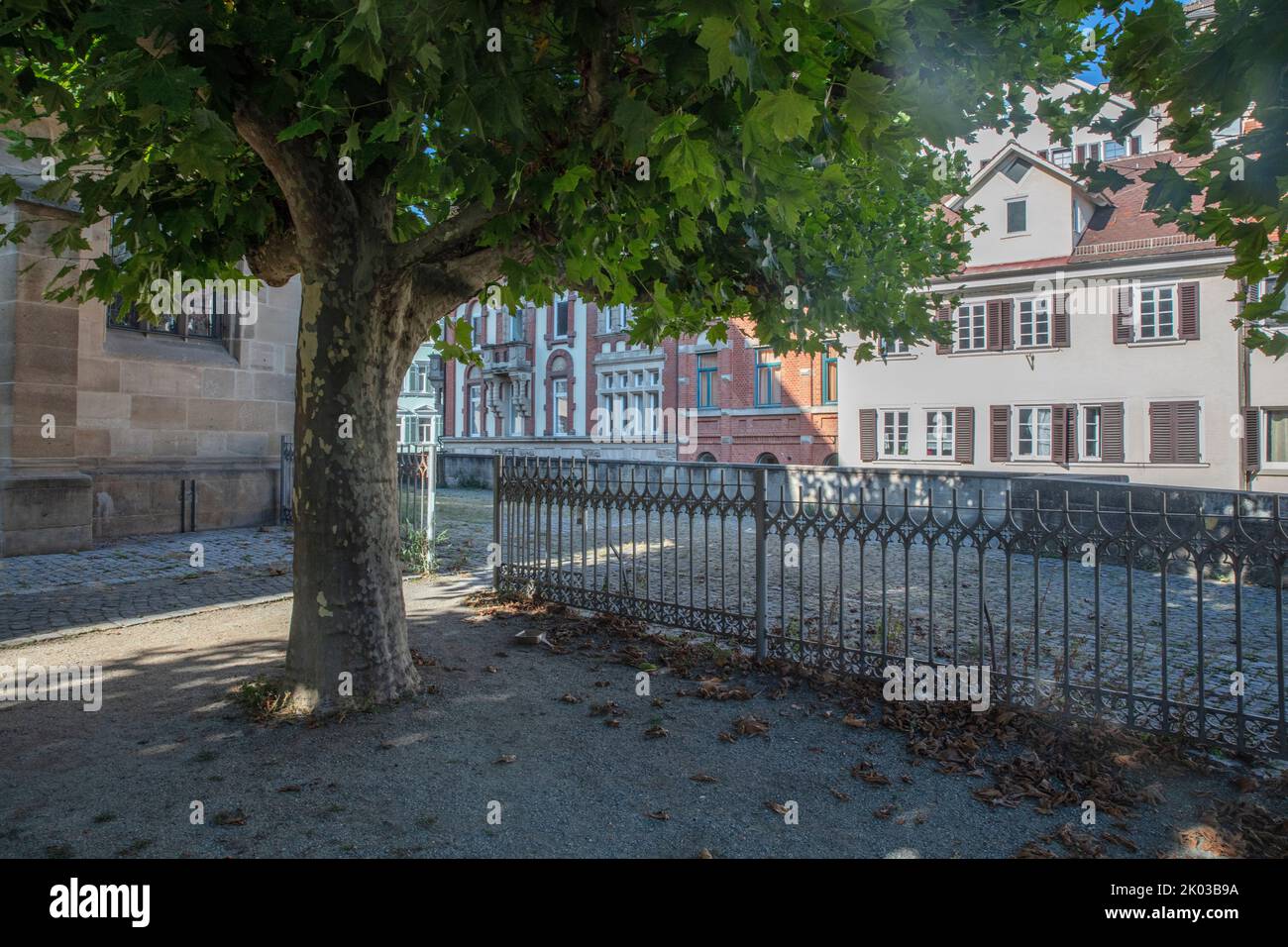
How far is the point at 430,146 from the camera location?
212 inches

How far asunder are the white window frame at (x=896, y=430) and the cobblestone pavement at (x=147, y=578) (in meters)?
20.8

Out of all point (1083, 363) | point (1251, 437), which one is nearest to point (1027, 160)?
point (1083, 363)

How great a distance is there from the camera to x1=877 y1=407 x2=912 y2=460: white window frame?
30.6 meters

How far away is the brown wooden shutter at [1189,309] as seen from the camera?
82.1ft

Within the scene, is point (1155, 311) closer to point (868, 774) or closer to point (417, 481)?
point (417, 481)

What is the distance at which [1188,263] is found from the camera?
81.9 ft

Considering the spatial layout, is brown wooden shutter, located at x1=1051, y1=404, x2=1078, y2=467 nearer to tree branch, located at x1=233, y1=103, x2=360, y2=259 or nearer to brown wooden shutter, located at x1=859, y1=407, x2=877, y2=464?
brown wooden shutter, located at x1=859, y1=407, x2=877, y2=464

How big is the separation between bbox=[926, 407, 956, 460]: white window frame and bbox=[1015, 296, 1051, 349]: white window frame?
3.43m

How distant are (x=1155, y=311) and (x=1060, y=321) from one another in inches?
109

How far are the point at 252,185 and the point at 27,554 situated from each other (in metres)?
9.10

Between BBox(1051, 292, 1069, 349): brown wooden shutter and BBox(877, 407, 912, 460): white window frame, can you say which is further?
BBox(877, 407, 912, 460): white window frame

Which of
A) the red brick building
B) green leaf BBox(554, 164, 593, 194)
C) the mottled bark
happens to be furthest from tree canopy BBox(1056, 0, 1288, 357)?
the red brick building

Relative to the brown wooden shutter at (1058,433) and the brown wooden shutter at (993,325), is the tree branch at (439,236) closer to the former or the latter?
the brown wooden shutter at (1058,433)

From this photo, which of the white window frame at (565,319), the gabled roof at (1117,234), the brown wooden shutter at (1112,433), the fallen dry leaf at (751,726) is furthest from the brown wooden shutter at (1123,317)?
the white window frame at (565,319)
